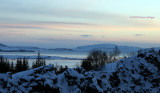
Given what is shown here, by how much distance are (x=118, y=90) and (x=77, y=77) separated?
460 cm

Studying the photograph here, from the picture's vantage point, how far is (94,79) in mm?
12578

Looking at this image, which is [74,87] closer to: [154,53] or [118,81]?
[118,81]

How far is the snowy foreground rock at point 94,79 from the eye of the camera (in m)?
9.70

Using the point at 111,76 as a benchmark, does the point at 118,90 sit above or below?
below

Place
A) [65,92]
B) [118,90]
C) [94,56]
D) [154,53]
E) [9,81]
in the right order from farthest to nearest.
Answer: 1. [94,56]
2. [154,53]
3. [118,90]
4. [65,92]
5. [9,81]

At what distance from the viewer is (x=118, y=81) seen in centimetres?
1514

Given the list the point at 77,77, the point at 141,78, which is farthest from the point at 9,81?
the point at 141,78

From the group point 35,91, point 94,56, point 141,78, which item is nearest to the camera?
point 35,91

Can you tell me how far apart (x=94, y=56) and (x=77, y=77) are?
63.0 m

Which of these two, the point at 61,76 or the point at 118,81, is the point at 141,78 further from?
the point at 61,76

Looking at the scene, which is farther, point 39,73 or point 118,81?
point 118,81

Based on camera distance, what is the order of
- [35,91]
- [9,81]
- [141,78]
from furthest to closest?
1. [141,78]
2. [35,91]
3. [9,81]

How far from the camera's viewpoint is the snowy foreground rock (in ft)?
31.8

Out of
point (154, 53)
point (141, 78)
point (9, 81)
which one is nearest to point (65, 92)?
point (9, 81)
